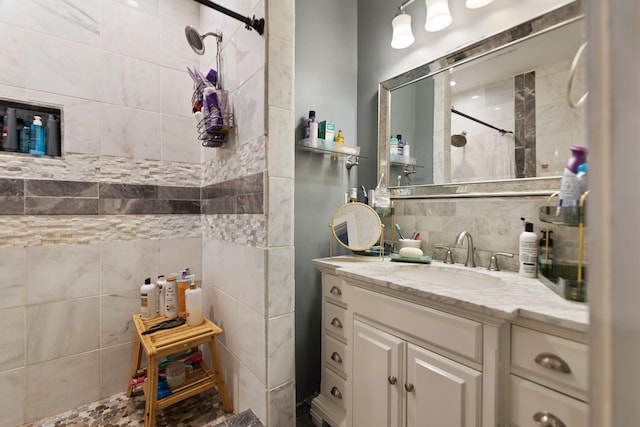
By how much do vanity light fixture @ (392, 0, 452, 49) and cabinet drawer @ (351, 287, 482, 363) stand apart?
4.43ft

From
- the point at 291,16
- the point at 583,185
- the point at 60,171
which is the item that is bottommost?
the point at 583,185

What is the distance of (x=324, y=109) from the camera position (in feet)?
5.54

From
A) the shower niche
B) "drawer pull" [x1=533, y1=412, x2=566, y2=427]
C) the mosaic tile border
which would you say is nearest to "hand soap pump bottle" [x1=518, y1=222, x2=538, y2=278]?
"drawer pull" [x1=533, y1=412, x2=566, y2=427]

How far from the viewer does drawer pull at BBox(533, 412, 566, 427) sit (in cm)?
67

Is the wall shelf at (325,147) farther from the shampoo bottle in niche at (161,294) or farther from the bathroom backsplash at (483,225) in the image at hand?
the shampoo bottle in niche at (161,294)

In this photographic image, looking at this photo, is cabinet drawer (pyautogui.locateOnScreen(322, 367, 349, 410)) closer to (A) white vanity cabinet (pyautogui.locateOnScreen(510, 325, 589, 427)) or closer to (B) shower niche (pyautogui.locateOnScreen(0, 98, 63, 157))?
(A) white vanity cabinet (pyautogui.locateOnScreen(510, 325, 589, 427))

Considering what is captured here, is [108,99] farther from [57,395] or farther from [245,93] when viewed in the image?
[57,395]

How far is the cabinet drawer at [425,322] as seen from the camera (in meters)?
0.78

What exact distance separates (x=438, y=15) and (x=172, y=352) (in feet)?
6.78

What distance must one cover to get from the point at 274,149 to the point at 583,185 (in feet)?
3.54

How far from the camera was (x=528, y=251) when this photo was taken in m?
1.04

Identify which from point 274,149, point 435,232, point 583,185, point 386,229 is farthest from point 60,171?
point 583,185

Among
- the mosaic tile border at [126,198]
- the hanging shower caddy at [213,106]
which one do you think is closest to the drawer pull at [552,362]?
the mosaic tile border at [126,198]

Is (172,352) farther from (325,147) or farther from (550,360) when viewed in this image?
(550,360)
